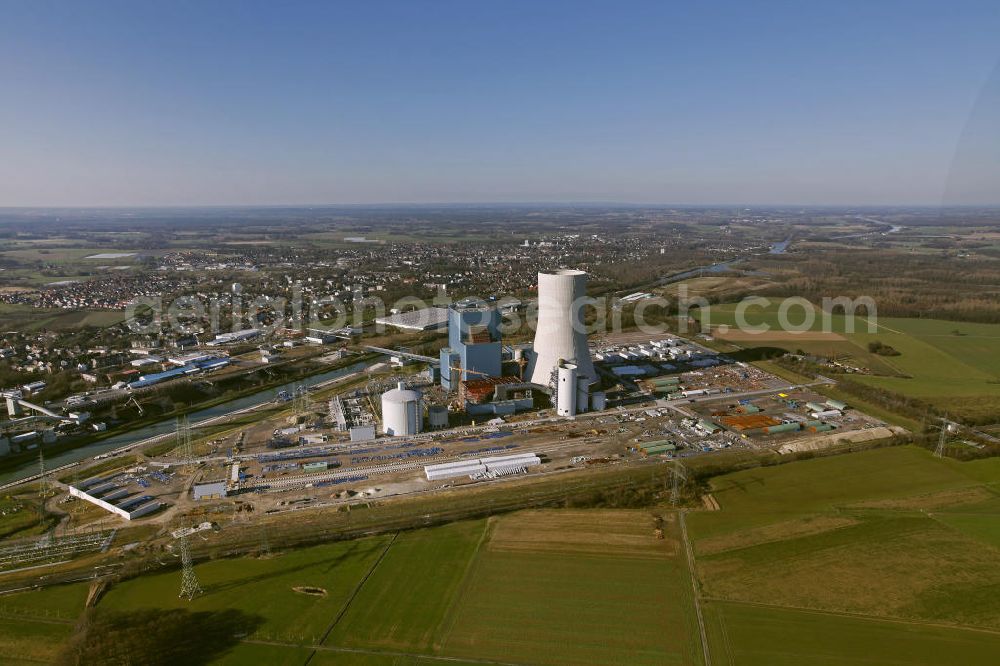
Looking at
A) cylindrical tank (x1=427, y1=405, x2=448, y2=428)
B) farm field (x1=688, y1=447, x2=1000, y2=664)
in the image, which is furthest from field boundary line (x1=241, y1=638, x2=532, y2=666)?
cylindrical tank (x1=427, y1=405, x2=448, y2=428)

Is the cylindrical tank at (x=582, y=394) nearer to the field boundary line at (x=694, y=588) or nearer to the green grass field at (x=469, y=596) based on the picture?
the field boundary line at (x=694, y=588)

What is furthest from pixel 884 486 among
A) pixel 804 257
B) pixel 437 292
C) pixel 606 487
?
pixel 804 257

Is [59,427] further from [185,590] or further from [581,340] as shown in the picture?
[581,340]

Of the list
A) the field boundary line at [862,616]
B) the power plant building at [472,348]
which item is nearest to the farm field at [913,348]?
the field boundary line at [862,616]

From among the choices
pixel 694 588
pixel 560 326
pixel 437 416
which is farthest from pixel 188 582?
pixel 560 326

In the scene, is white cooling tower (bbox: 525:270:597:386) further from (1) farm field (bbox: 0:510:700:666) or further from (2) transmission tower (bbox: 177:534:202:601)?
(2) transmission tower (bbox: 177:534:202:601)

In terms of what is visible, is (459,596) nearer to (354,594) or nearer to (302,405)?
Result: (354,594)

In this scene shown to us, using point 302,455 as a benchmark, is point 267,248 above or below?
above
